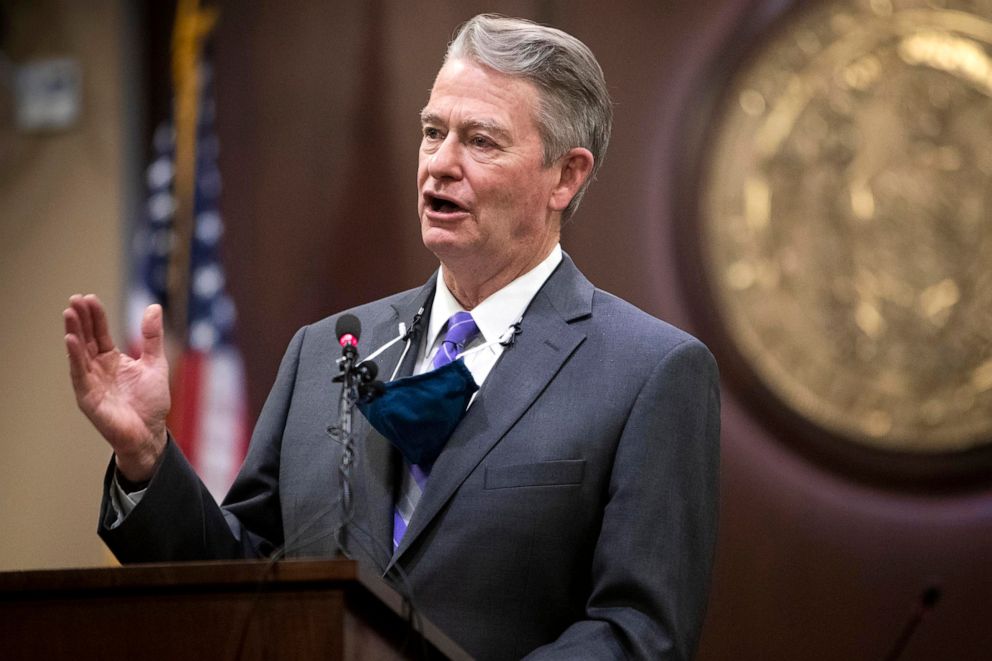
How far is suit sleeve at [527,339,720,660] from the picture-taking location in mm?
1972

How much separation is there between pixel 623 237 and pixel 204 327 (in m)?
1.59

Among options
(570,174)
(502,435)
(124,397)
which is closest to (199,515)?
(124,397)

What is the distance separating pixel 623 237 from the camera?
14.3 feet

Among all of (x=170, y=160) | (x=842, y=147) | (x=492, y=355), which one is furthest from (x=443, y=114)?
(x=170, y=160)

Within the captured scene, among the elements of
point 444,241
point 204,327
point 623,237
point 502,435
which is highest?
point 444,241

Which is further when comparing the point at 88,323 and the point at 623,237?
the point at 623,237

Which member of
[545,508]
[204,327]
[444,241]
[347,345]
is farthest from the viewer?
[204,327]

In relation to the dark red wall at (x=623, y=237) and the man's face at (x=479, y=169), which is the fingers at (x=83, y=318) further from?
the dark red wall at (x=623, y=237)

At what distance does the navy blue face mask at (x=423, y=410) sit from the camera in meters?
2.11

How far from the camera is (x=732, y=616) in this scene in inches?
165

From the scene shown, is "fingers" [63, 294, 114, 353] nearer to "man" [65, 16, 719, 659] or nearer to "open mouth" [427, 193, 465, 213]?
"man" [65, 16, 719, 659]

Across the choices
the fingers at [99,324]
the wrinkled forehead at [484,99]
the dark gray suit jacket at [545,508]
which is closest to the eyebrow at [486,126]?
the wrinkled forehead at [484,99]

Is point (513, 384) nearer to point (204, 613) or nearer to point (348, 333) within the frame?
point (348, 333)

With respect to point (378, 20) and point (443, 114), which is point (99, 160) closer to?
point (378, 20)
